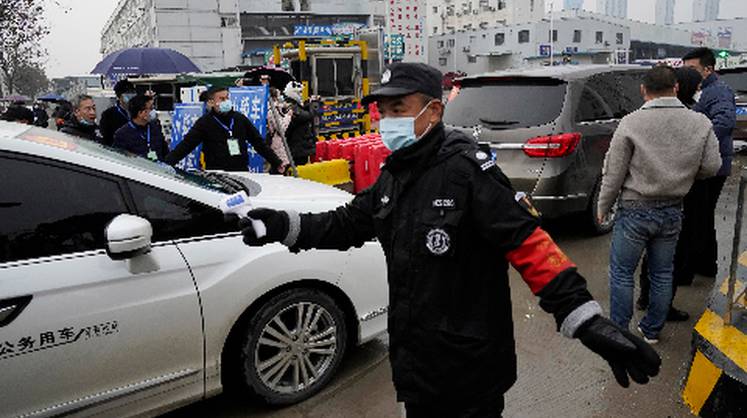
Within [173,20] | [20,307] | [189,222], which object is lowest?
[20,307]

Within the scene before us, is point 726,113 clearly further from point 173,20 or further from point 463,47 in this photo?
point 463,47

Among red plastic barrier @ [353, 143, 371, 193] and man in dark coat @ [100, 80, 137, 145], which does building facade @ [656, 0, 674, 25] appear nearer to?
red plastic barrier @ [353, 143, 371, 193]

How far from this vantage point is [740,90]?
9.98 m

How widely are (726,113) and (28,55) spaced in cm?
3674

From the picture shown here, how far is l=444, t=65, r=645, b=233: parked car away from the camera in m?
5.22

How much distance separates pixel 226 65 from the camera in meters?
48.0

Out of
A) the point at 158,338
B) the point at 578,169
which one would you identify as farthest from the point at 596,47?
the point at 158,338

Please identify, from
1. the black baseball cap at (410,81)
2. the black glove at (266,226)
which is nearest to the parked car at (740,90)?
the black baseball cap at (410,81)

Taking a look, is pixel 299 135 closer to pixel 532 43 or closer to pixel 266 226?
pixel 266 226

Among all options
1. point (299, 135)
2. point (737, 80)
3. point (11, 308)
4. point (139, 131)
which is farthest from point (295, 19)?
point (11, 308)

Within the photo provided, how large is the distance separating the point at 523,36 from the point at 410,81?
61.3 meters

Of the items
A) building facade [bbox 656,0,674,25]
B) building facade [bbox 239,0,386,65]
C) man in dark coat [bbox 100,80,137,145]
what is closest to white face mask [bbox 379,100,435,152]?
man in dark coat [bbox 100,80,137,145]

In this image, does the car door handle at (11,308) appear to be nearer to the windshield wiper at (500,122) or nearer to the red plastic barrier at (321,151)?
the windshield wiper at (500,122)

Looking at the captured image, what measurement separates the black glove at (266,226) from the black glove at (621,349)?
108 cm
